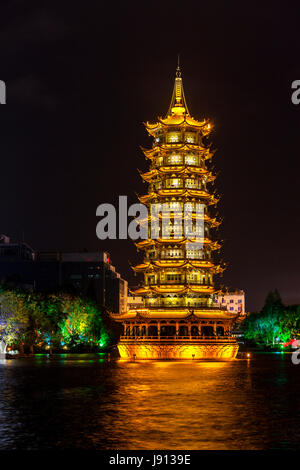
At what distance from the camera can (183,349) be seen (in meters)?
79.9

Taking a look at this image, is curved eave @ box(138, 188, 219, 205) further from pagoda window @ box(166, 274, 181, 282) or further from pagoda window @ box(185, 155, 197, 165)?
pagoda window @ box(166, 274, 181, 282)

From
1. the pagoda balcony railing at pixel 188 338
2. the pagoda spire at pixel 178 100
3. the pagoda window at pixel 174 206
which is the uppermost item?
the pagoda spire at pixel 178 100

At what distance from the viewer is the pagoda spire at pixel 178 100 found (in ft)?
314

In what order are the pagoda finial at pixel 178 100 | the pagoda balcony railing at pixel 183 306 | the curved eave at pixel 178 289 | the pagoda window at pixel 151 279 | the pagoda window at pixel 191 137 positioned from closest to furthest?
the pagoda balcony railing at pixel 183 306, the curved eave at pixel 178 289, the pagoda window at pixel 151 279, the pagoda window at pixel 191 137, the pagoda finial at pixel 178 100

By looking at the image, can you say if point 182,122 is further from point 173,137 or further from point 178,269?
point 178,269

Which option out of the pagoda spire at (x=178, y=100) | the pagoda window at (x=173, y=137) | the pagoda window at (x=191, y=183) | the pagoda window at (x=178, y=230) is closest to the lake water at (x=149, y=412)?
the pagoda window at (x=178, y=230)

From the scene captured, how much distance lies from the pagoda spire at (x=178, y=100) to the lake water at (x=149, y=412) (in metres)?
50.8

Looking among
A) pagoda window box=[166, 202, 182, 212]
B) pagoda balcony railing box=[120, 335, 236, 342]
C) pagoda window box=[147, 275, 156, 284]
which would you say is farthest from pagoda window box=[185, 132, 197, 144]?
pagoda balcony railing box=[120, 335, 236, 342]

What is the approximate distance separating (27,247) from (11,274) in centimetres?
1294

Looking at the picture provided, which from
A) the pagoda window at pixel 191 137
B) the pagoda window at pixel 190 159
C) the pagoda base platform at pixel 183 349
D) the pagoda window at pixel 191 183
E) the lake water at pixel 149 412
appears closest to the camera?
the lake water at pixel 149 412

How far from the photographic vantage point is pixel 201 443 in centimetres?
2334

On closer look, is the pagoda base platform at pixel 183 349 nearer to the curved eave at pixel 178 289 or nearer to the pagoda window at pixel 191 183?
the curved eave at pixel 178 289

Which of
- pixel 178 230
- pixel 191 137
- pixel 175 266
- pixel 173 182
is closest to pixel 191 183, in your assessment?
pixel 173 182

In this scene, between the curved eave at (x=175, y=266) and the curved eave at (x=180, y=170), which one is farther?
the curved eave at (x=180, y=170)
